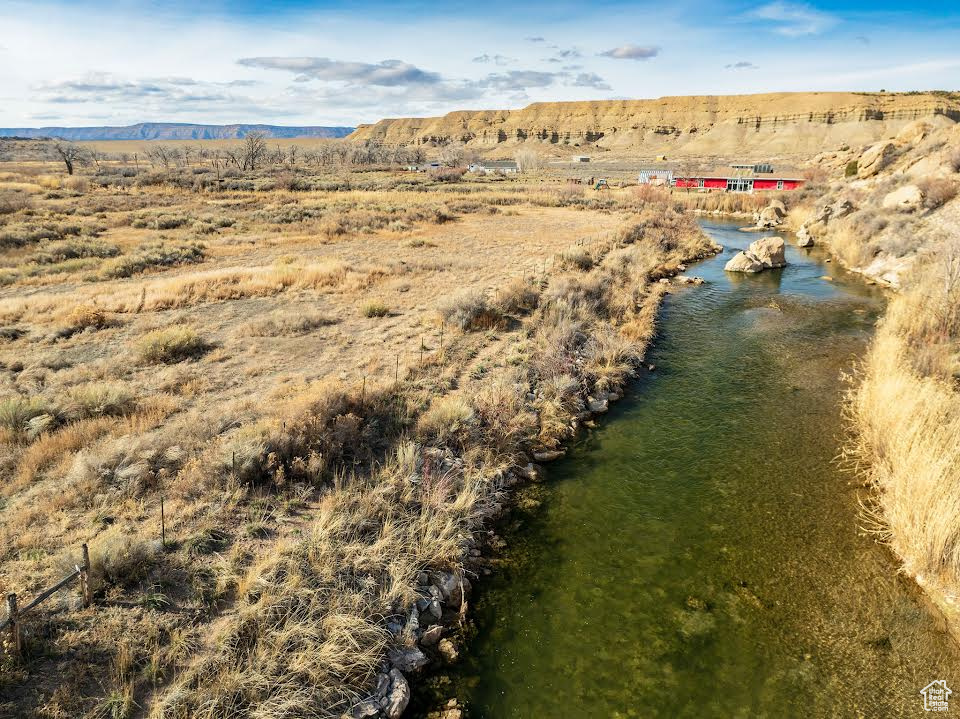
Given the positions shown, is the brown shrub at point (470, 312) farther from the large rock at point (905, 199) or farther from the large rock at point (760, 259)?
the large rock at point (905, 199)

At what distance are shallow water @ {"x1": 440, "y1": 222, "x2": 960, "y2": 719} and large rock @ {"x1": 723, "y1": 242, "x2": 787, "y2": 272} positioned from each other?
14.8 meters

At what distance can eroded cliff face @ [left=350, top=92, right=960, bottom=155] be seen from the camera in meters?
115

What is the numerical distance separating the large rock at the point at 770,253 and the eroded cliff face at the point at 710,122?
10265 centimetres

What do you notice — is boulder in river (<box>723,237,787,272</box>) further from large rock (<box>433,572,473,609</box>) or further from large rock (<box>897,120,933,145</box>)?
large rock (<box>897,120,933,145</box>)

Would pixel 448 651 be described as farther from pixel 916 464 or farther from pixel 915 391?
pixel 915 391

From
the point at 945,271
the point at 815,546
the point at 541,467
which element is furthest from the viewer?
the point at 945,271

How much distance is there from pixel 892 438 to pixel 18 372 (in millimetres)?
17663

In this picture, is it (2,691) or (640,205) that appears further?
(640,205)

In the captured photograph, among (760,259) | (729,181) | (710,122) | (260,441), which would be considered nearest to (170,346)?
(260,441)

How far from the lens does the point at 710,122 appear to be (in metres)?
145

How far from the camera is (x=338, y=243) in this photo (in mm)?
28875

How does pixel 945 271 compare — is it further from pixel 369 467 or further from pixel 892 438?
pixel 369 467

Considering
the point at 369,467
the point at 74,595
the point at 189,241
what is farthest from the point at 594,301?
the point at 189,241

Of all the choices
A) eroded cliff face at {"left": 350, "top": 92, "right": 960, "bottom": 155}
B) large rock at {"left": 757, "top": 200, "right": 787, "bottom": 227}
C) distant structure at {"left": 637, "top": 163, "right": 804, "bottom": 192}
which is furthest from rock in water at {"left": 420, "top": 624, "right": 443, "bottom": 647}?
eroded cliff face at {"left": 350, "top": 92, "right": 960, "bottom": 155}
